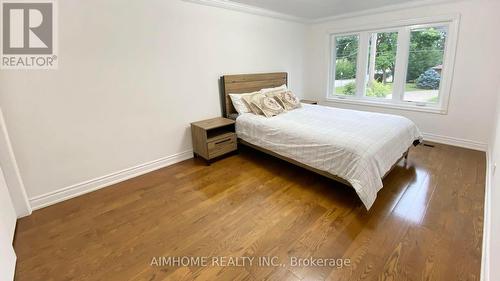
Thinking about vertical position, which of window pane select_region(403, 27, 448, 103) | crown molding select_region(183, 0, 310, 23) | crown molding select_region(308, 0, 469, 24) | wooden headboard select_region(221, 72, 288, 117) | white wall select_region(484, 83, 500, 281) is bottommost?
white wall select_region(484, 83, 500, 281)

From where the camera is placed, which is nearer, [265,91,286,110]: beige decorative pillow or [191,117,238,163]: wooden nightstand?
[191,117,238,163]: wooden nightstand

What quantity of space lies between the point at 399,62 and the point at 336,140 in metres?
2.63

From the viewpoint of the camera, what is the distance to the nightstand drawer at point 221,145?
10.3 ft

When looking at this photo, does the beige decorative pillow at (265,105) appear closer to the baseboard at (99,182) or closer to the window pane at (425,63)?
the baseboard at (99,182)

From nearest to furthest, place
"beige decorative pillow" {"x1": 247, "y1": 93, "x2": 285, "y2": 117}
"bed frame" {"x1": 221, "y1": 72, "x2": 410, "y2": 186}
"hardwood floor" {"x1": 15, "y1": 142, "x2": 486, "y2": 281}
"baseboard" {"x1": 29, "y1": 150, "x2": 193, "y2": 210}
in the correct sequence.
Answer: "hardwood floor" {"x1": 15, "y1": 142, "x2": 486, "y2": 281}
"baseboard" {"x1": 29, "y1": 150, "x2": 193, "y2": 210}
"beige decorative pillow" {"x1": 247, "y1": 93, "x2": 285, "y2": 117}
"bed frame" {"x1": 221, "y1": 72, "x2": 410, "y2": 186}

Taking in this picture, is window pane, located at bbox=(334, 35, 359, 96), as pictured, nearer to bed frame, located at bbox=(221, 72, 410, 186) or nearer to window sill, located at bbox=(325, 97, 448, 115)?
window sill, located at bbox=(325, 97, 448, 115)

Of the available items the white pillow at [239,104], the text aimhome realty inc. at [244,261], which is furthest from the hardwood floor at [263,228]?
the white pillow at [239,104]

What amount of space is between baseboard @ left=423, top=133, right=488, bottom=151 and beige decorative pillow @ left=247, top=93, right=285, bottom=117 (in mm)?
2448

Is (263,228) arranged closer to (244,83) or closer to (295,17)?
(244,83)

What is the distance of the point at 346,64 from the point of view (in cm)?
470

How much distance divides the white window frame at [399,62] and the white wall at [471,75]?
0.24ft

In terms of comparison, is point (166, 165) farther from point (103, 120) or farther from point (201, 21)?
point (201, 21)

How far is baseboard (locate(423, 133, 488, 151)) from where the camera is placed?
10.9 feet

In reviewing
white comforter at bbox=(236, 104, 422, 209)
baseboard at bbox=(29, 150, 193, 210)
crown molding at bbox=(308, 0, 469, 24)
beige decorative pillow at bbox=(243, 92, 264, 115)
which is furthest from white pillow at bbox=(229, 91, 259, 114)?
crown molding at bbox=(308, 0, 469, 24)
